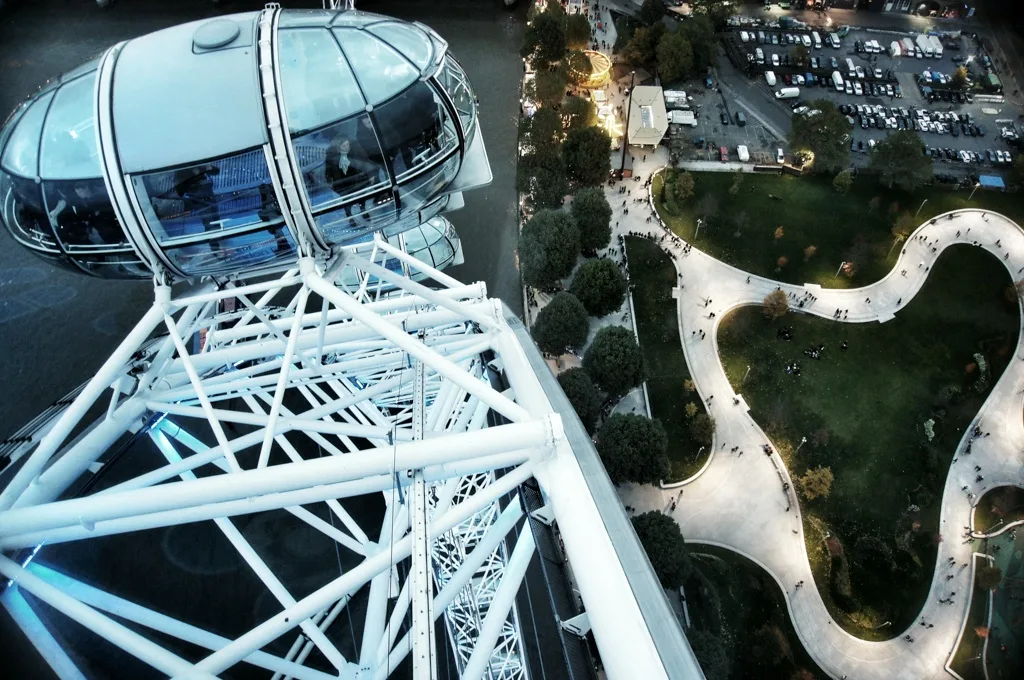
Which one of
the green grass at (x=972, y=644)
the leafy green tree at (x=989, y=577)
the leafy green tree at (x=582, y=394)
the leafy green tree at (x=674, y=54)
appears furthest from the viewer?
the leafy green tree at (x=674, y=54)

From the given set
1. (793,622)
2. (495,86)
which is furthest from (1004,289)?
(495,86)

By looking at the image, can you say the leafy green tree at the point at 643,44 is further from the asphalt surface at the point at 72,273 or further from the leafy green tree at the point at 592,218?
the leafy green tree at the point at 592,218

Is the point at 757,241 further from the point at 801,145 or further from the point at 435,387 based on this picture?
the point at 435,387

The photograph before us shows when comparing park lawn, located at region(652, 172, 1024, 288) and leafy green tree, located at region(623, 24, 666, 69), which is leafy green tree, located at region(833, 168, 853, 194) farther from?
leafy green tree, located at region(623, 24, 666, 69)

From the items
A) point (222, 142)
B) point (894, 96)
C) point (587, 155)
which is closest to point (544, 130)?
Answer: point (587, 155)

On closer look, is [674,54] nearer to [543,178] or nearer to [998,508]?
[543,178]

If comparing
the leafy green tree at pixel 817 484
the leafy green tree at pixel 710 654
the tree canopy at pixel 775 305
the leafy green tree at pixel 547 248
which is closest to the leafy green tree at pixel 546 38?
the leafy green tree at pixel 547 248
